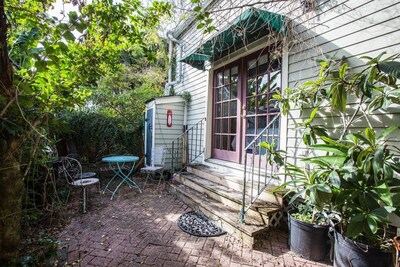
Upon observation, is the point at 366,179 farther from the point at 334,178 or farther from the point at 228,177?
the point at 228,177

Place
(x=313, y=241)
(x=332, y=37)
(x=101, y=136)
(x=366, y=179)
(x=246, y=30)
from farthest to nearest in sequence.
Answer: (x=101, y=136)
(x=246, y=30)
(x=332, y=37)
(x=313, y=241)
(x=366, y=179)

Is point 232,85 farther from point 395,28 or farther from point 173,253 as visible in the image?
point 173,253

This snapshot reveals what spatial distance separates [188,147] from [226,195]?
2.51 metres

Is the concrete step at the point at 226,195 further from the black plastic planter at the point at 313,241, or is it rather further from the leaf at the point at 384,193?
the leaf at the point at 384,193

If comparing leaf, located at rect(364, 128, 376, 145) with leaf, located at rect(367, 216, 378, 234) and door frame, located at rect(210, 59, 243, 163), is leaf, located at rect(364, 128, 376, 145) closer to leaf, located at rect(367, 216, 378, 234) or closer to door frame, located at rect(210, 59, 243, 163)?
leaf, located at rect(367, 216, 378, 234)

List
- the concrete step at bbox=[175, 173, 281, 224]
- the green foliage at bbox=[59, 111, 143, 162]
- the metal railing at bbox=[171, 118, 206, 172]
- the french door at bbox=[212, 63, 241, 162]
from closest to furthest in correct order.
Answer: the concrete step at bbox=[175, 173, 281, 224]
the french door at bbox=[212, 63, 241, 162]
the metal railing at bbox=[171, 118, 206, 172]
the green foliage at bbox=[59, 111, 143, 162]

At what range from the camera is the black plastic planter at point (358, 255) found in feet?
5.67

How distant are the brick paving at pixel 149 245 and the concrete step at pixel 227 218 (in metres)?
0.09

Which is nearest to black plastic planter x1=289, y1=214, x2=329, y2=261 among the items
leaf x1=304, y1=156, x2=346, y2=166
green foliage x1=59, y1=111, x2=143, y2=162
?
leaf x1=304, y1=156, x2=346, y2=166

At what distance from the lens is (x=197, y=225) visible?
2814 millimetres

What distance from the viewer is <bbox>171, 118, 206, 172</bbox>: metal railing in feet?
16.3

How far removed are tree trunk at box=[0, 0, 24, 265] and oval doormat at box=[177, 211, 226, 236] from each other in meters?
1.70

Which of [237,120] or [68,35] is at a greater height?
[68,35]

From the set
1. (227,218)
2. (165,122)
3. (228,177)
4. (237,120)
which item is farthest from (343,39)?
(165,122)
